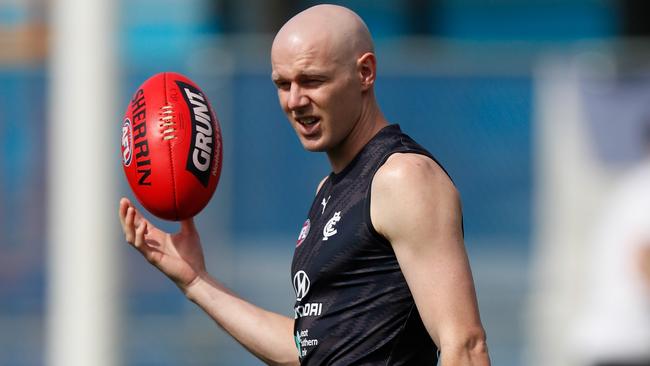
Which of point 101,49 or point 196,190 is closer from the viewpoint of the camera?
point 196,190

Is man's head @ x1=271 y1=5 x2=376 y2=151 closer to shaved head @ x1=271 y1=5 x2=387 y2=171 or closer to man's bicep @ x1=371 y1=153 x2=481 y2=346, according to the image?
shaved head @ x1=271 y1=5 x2=387 y2=171

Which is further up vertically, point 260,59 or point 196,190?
point 260,59

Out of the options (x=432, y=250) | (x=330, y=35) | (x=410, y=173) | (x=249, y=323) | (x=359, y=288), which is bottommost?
(x=249, y=323)

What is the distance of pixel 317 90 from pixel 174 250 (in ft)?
3.09

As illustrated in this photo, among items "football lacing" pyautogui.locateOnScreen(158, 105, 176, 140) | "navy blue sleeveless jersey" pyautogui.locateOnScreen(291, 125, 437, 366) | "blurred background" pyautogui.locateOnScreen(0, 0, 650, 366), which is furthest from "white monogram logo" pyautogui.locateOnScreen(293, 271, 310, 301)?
"blurred background" pyautogui.locateOnScreen(0, 0, 650, 366)

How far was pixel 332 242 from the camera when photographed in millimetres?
4020

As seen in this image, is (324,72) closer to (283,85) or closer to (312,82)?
(312,82)

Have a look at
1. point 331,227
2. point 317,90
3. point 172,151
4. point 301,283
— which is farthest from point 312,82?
point 172,151

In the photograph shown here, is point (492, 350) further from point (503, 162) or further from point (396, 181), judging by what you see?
point (396, 181)

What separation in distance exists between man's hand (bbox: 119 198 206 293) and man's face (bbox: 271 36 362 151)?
0.77 meters

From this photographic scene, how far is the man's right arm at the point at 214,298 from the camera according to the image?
4.62 metres

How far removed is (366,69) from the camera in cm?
409

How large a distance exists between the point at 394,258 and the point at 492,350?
6.58 meters

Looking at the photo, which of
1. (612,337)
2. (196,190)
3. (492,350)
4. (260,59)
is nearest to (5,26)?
(260,59)
